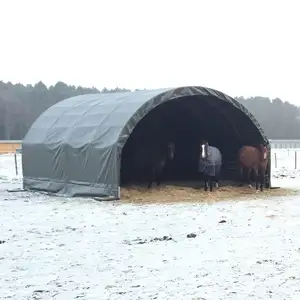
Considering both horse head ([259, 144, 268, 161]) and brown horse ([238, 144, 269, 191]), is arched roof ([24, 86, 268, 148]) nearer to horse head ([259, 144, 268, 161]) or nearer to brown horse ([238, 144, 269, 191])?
horse head ([259, 144, 268, 161])

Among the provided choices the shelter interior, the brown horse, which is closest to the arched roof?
the brown horse

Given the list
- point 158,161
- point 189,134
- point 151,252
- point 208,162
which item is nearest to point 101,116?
point 158,161

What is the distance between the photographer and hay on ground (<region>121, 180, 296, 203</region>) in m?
16.3

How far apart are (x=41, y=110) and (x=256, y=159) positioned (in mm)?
66701

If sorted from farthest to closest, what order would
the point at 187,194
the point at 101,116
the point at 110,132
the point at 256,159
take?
the point at 256,159
the point at 101,116
the point at 187,194
the point at 110,132

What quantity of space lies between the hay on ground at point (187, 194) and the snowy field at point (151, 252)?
156cm

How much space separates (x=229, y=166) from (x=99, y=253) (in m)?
12.5

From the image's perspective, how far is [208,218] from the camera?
12.4 meters

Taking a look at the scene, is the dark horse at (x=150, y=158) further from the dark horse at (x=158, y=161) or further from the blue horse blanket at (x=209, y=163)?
the blue horse blanket at (x=209, y=163)

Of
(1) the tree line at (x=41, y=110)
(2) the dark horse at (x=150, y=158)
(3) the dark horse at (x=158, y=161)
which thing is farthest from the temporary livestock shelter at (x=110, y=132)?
(1) the tree line at (x=41, y=110)

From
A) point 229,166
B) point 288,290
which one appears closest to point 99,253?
point 288,290

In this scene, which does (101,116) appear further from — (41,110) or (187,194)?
(41,110)

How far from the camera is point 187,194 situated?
1717 centimetres

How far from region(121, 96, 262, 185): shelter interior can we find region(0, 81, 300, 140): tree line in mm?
47559
